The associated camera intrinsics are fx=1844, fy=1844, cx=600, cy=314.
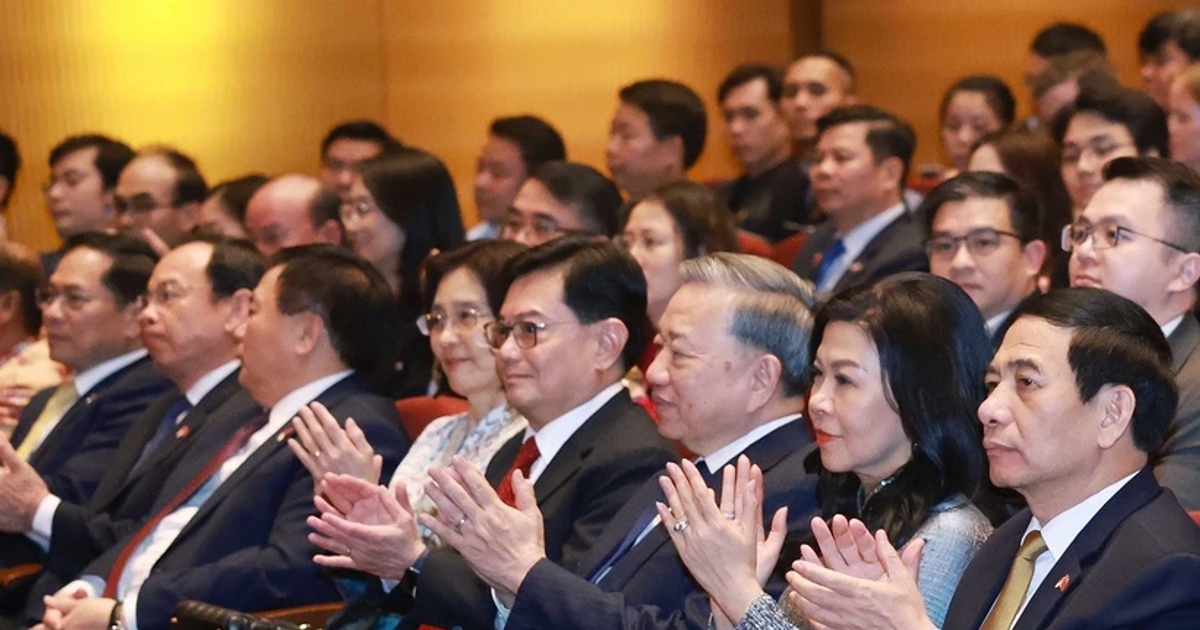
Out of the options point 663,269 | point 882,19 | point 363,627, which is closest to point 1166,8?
point 882,19

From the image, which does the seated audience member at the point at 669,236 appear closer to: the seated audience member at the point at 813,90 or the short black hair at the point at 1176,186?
the short black hair at the point at 1176,186

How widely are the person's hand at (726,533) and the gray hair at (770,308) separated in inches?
17.8

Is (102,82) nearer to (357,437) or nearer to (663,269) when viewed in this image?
(663,269)

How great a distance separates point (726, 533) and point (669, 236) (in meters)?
2.20

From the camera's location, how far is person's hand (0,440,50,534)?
445cm

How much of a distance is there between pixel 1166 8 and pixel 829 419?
4.55 metres

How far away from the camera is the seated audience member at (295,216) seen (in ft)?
18.7

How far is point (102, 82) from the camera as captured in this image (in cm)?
724

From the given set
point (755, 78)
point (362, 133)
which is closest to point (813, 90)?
point (755, 78)

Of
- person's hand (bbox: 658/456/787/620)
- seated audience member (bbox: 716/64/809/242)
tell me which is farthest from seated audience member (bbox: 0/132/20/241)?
person's hand (bbox: 658/456/787/620)

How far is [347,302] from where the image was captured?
4.25 meters

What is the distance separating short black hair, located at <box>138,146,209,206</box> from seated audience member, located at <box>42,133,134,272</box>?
31 centimetres

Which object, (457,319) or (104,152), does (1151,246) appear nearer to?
(457,319)

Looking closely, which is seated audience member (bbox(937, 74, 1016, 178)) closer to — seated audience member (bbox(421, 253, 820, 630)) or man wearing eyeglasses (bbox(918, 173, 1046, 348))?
man wearing eyeglasses (bbox(918, 173, 1046, 348))
